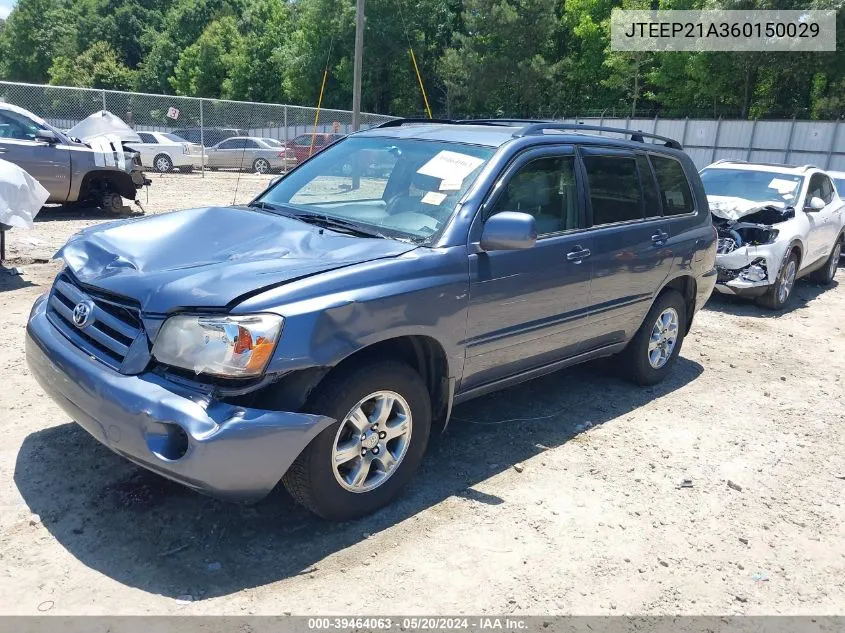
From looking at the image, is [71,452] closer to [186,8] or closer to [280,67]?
[280,67]

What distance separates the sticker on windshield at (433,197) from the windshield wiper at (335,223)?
37 cm

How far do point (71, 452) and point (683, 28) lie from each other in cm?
3478

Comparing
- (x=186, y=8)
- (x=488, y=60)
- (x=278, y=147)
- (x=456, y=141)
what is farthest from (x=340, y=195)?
(x=186, y=8)

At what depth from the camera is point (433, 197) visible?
13.0ft

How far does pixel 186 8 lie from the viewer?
6488cm

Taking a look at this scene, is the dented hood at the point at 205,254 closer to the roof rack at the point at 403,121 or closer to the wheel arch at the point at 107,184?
the roof rack at the point at 403,121

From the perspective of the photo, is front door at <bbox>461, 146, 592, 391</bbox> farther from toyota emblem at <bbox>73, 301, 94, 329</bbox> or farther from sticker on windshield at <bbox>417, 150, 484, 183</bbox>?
toyota emblem at <bbox>73, 301, 94, 329</bbox>

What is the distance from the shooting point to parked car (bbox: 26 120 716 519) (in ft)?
9.49

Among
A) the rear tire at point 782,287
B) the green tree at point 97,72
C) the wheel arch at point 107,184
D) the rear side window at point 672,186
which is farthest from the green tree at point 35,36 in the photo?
the rear side window at point 672,186

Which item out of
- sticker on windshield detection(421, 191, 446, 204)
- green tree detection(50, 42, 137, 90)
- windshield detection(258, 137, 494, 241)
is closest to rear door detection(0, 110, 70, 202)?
windshield detection(258, 137, 494, 241)

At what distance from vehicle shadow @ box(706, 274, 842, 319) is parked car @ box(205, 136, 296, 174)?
58.7 ft

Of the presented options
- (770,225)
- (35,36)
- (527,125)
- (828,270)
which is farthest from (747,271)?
(35,36)

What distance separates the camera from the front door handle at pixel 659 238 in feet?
16.8

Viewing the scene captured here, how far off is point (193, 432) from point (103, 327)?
84 cm
